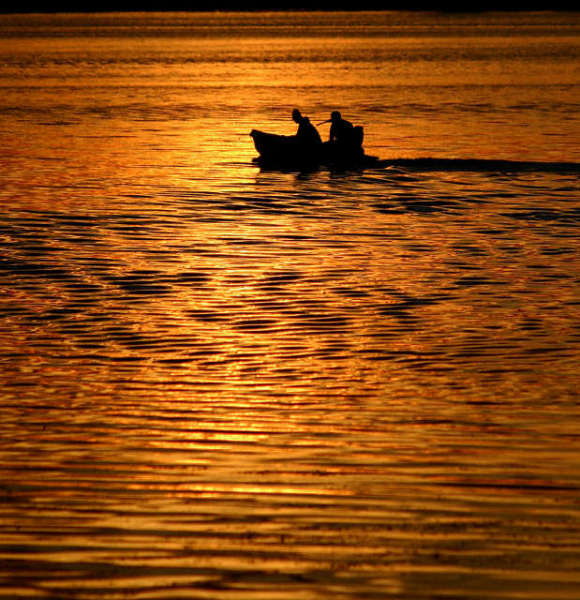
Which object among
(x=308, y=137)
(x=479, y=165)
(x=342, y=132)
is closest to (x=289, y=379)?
(x=342, y=132)

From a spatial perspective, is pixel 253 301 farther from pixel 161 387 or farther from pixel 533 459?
pixel 533 459

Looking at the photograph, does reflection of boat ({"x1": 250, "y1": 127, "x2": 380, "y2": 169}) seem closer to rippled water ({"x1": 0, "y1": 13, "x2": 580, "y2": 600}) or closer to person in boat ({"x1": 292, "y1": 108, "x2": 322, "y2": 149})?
person in boat ({"x1": 292, "y1": 108, "x2": 322, "y2": 149})

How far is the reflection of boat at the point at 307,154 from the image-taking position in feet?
121

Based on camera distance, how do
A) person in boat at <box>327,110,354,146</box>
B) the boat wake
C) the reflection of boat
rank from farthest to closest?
1. the reflection of boat
2. the boat wake
3. person in boat at <box>327,110,354,146</box>

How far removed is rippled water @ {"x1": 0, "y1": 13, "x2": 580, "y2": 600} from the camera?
9.35 meters

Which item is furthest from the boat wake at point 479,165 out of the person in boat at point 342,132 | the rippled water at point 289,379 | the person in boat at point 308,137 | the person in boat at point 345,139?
the person in boat at point 308,137

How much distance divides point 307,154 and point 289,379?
22944mm

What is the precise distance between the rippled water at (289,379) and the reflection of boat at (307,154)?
0.75 metres

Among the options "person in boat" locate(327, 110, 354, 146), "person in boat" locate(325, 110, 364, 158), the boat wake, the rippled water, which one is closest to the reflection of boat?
"person in boat" locate(325, 110, 364, 158)

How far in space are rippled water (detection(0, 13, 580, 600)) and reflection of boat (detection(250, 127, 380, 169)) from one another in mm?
748

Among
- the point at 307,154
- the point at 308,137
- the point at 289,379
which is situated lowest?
the point at 307,154

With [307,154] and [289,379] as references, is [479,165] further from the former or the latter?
[289,379]

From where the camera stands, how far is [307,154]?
3688 centimetres

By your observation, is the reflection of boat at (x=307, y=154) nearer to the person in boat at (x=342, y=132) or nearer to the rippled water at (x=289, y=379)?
the person in boat at (x=342, y=132)
